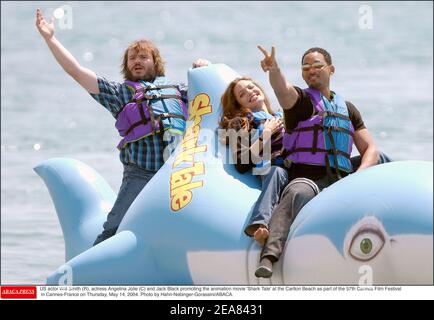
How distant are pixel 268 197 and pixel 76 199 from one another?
161cm

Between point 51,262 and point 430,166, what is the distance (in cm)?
452

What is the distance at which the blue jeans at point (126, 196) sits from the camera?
6.54m

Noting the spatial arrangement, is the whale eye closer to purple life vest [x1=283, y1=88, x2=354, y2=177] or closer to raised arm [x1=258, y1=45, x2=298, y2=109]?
purple life vest [x1=283, y1=88, x2=354, y2=177]

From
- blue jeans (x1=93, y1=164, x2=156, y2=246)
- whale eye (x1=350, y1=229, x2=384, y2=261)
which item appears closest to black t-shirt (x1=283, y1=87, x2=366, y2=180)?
whale eye (x1=350, y1=229, x2=384, y2=261)

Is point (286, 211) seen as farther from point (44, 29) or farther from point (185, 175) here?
point (44, 29)

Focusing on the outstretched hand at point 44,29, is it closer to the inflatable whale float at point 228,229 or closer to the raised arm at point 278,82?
the inflatable whale float at point 228,229

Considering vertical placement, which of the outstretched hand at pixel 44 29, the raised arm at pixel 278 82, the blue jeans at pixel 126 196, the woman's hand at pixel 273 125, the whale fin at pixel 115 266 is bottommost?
the whale fin at pixel 115 266

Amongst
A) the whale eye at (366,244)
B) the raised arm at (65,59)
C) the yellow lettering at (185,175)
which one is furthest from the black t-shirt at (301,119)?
the raised arm at (65,59)

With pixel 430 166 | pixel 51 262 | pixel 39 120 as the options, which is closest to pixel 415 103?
pixel 39 120

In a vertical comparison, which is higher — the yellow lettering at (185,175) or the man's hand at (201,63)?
the man's hand at (201,63)

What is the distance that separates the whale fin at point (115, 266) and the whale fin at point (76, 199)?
2.40 feet

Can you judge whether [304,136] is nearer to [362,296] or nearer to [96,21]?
[362,296]

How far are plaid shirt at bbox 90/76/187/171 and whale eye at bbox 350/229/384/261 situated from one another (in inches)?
61.4

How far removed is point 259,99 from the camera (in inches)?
243
